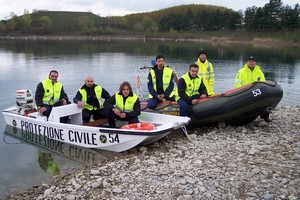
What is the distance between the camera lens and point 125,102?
754cm

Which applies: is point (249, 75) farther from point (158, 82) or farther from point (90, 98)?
point (90, 98)

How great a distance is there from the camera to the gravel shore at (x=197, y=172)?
16.2 feet

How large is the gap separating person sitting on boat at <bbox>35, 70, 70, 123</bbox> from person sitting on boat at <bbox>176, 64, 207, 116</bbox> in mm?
2992

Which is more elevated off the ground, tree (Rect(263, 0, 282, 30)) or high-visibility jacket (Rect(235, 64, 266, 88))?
tree (Rect(263, 0, 282, 30))

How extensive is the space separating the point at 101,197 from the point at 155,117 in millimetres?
3328

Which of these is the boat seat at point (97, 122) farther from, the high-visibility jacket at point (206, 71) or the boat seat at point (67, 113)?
the high-visibility jacket at point (206, 71)

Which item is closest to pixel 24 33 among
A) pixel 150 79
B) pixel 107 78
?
pixel 107 78

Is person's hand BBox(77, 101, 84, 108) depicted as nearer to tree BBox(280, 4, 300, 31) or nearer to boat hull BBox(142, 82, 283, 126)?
boat hull BBox(142, 82, 283, 126)

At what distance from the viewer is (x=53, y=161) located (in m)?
7.52

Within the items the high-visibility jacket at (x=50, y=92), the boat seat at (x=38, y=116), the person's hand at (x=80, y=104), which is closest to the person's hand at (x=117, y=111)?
the person's hand at (x=80, y=104)

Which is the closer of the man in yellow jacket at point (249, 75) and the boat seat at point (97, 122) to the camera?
the boat seat at point (97, 122)

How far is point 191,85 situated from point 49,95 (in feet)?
12.3

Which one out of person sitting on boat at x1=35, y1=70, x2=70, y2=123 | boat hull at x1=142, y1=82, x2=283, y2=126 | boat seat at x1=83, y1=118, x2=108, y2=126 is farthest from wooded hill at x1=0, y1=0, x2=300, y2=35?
person sitting on boat at x1=35, y1=70, x2=70, y2=123

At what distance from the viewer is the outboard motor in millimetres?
9289
